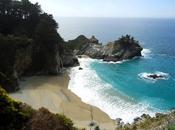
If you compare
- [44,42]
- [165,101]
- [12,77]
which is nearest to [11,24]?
[44,42]

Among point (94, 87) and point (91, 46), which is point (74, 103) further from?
point (91, 46)

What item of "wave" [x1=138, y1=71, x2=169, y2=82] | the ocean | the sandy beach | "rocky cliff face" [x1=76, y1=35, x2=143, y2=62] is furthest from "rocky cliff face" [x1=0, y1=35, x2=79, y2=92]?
"rocky cliff face" [x1=76, y1=35, x2=143, y2=62]

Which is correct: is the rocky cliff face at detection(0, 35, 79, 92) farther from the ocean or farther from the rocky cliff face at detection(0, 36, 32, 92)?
the ocean

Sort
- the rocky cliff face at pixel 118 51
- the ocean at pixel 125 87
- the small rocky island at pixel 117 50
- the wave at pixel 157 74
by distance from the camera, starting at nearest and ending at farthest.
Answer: the ocean at pixel 125 87
the wave at pixel 157 74
the rocky cliff face at pixel 118 51
the small rocky island at pixel 117 50

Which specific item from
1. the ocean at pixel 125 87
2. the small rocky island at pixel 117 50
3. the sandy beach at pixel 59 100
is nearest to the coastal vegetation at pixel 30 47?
the small rocky island at pixel 117 50

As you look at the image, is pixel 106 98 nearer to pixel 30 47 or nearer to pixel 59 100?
pixel 59 100

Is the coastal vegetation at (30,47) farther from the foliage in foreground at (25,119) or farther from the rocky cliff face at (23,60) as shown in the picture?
the foliage in foreground at (25,119)

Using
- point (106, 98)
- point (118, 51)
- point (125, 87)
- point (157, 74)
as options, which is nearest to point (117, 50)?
point (118, 51)
